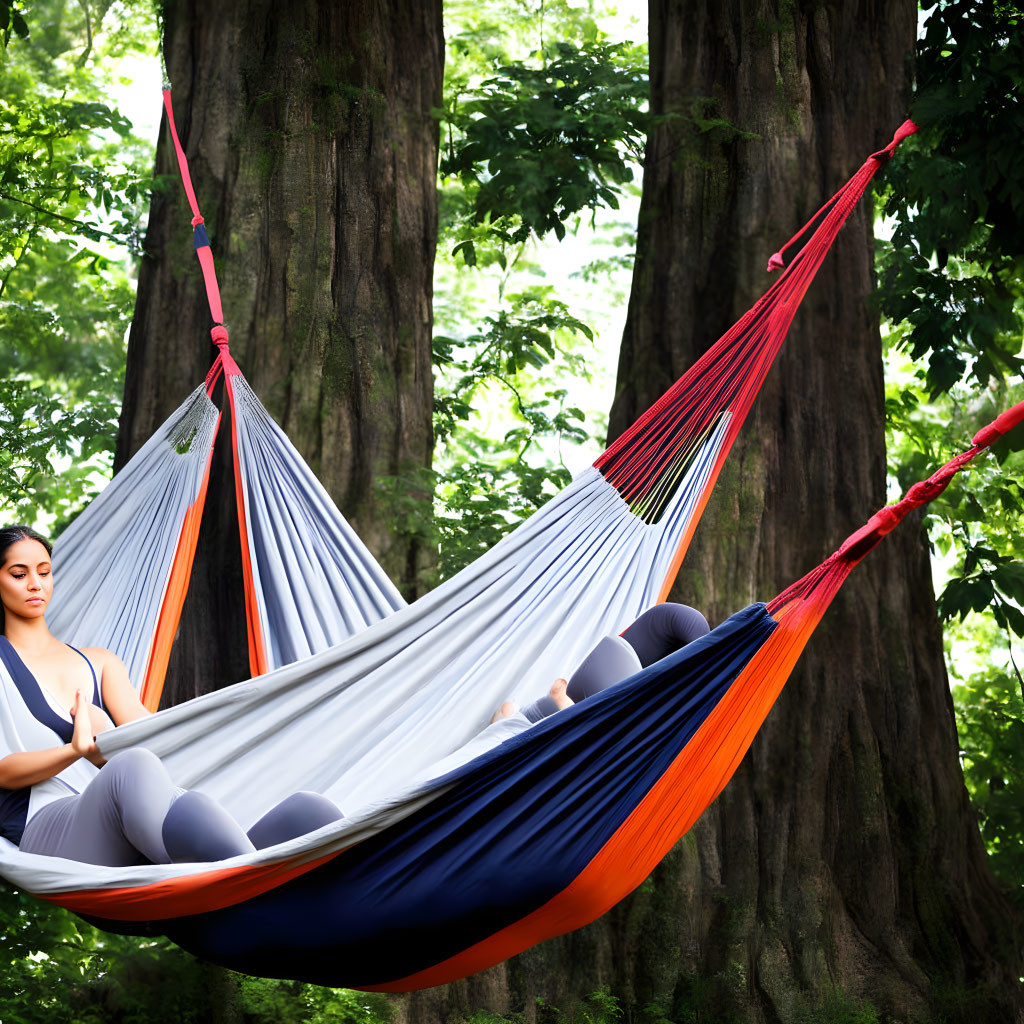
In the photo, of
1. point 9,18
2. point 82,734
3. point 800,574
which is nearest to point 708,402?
point 800,574

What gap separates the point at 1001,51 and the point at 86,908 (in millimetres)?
2699

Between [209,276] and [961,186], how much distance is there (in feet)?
5.84

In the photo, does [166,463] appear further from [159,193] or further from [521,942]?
[521,942]

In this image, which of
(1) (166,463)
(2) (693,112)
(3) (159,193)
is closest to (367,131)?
(3) (159,193)

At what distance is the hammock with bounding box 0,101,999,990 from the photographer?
1416 millimetres

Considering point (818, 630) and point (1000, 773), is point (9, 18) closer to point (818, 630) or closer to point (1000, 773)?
point (818, 630)

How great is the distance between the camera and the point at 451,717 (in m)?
1.93

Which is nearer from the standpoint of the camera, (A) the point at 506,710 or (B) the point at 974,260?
(A) the point at 506,710

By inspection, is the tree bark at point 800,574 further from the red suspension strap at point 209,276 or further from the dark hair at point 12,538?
the dark hair at point 12,538

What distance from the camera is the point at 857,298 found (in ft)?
10.3

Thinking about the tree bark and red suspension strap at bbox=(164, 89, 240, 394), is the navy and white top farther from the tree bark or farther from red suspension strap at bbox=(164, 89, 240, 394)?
the tree bark

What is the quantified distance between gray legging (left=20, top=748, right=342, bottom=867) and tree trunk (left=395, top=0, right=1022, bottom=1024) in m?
1.32

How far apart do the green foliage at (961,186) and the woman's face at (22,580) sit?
7.24 ft

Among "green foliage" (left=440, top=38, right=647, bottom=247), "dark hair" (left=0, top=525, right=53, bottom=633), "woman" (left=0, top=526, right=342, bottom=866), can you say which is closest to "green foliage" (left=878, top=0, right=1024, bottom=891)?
"green foliage" (left=440, top=38, right=647, bottom=247)
